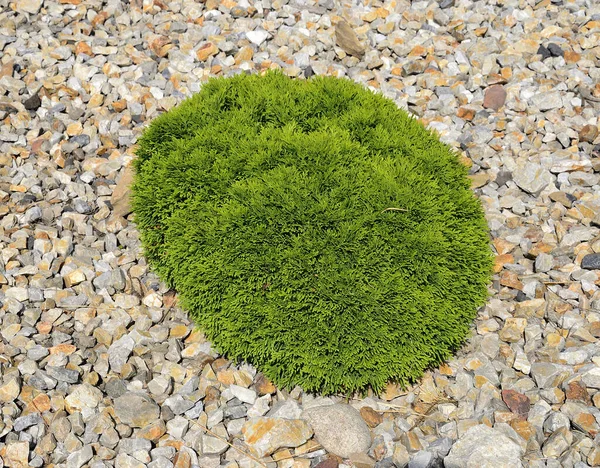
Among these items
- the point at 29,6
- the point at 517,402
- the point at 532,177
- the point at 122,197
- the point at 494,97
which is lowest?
the point at 122,197

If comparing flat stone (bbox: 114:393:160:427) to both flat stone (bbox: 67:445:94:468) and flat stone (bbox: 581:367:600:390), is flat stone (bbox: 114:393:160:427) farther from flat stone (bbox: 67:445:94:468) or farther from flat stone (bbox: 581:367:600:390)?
flat stone (bbox: 581:367:600:390)

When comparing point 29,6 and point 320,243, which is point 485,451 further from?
point 29,6

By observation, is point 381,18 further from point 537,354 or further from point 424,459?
point 424,459

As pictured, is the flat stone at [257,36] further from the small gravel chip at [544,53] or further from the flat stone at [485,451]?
the flat stone at [485,451]

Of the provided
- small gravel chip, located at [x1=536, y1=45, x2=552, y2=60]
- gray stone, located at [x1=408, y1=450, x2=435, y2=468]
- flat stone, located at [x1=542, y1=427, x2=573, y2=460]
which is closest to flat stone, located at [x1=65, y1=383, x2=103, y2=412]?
gray stone, located at [x1=408, y1=450, x2=435, y2=468]

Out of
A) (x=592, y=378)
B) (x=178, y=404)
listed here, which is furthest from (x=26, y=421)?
(x=592, y=378)

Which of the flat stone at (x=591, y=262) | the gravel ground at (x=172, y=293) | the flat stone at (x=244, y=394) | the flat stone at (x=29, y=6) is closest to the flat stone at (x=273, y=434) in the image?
the gravel ground at (x=172, y=293)
